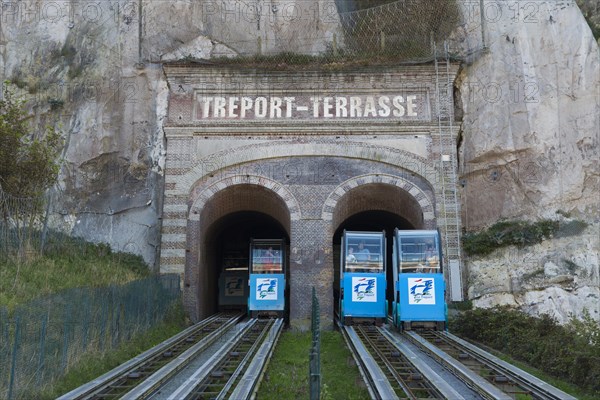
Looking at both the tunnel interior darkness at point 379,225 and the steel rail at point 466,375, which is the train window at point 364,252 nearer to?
the tunnel interior darkness at point 379,225

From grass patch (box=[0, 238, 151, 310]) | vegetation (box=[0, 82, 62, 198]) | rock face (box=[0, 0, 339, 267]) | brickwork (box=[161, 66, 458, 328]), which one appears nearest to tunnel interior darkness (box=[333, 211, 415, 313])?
brickwork (box=[161, 66, 458, 328])

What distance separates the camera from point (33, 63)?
1045 inches

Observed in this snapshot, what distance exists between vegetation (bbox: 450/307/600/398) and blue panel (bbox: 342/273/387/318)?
2.50 m

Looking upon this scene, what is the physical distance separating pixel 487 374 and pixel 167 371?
5821 millimetres

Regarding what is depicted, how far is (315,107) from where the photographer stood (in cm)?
2292

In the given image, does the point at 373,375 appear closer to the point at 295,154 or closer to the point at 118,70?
the point at 295,154

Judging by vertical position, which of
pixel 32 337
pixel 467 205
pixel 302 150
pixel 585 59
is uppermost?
pixel 585 59

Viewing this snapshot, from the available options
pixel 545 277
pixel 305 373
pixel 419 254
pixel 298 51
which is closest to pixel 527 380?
pixel 305 373

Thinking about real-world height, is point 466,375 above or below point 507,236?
below

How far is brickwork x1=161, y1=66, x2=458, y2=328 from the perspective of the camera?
21703 mm

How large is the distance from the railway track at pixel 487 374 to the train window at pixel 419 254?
3271 millimetres

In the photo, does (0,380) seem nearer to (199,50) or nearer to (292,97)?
(292,97)

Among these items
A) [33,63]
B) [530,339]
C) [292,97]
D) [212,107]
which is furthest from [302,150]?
[33,63]

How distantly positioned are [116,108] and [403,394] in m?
18.3
